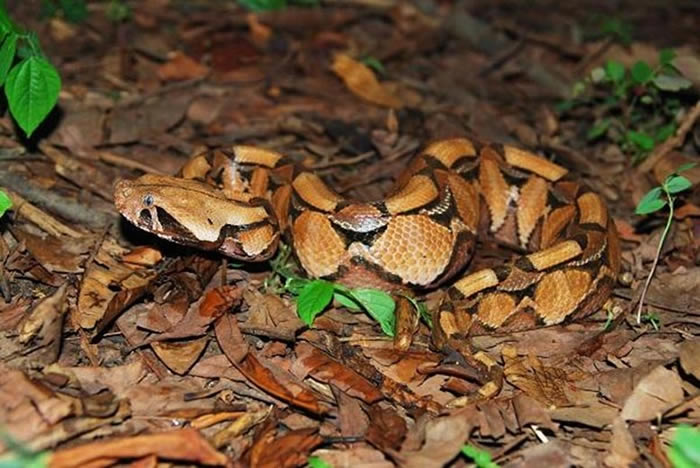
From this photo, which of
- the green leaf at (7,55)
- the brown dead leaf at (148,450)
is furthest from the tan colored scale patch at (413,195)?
the green leaf at (7,55)

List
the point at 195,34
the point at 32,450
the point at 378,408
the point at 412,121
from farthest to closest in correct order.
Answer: the point at 195,34, the point at 412,121, the point at 378,408, the point at 32,450

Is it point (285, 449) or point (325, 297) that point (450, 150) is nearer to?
point (325, 297)

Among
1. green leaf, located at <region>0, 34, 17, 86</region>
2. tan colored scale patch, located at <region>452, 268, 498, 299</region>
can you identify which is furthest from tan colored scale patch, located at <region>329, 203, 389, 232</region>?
green leaf, located at <region>0, 34, 17, 86</region>

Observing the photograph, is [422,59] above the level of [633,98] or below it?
below

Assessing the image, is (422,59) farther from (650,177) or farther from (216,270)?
(216,270)

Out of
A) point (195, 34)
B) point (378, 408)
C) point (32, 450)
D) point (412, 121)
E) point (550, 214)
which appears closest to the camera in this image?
point (32, 450)

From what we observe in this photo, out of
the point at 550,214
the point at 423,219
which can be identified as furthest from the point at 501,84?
the point at 423,219

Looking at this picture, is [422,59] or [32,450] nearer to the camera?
[32,450]

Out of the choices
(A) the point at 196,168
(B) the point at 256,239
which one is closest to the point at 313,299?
(B) the point at 256,239
